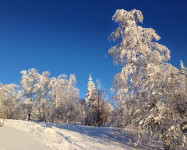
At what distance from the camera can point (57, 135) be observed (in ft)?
32.1

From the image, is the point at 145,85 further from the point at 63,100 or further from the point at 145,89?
the point at 63,100

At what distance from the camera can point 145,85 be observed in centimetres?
805

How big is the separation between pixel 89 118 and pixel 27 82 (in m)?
12.0

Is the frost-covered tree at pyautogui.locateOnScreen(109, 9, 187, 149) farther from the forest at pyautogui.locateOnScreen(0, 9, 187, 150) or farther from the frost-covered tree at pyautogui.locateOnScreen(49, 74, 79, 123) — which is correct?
the frost-covered tree at pyautogui.locateOnScreen(49, 74, 79, 123)

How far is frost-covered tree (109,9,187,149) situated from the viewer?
22.6 ft

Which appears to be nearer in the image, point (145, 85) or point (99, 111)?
point (145, 85)

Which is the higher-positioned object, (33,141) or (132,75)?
(132,75)

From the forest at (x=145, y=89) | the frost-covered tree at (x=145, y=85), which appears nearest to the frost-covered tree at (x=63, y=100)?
the forest at (x=145, y=89)

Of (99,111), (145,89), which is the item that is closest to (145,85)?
(145,89)

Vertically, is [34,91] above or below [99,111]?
above

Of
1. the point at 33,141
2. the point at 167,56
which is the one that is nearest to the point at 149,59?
the point at 167,56

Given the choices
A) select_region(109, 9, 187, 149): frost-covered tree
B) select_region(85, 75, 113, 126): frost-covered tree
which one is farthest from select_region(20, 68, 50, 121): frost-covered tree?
select_region(109, 9, 187, 149): frost-covered tree

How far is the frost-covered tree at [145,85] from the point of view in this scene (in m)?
6.89

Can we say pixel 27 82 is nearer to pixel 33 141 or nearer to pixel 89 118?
pixel 89 118
